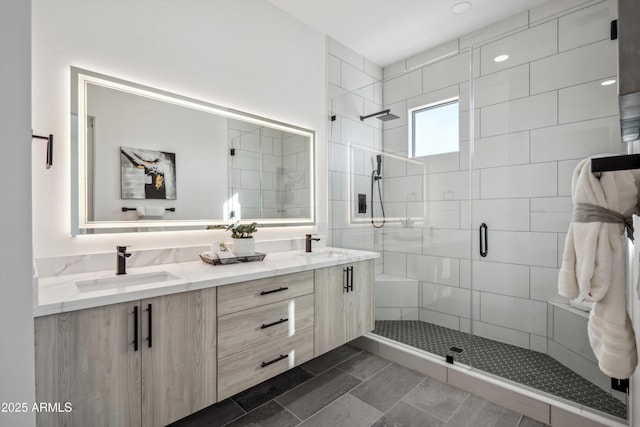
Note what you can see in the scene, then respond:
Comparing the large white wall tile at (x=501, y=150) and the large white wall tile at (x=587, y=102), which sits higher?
the large white wall tile at (x=587, y=102)

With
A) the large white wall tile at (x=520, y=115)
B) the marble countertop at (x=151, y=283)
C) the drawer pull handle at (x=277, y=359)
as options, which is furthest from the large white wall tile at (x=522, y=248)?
the drawer pull handle at (x=277, y=359)

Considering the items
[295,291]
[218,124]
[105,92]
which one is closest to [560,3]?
[218,124]

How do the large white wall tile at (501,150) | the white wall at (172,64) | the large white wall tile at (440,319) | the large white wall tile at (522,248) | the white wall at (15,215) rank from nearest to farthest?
the white wall at (15,215)
the white wall at (172,64)
the large white wall tile at (522,248)
the large white wall tile at (501,150)
the large white wall tile at (440,319)

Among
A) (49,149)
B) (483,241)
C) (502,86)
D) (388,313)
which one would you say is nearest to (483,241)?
(483,241)

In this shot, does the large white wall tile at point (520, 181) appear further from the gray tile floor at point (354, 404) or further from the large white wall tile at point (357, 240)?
the gray tile floor at point (354, 404)

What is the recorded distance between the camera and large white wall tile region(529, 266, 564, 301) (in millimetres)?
2117

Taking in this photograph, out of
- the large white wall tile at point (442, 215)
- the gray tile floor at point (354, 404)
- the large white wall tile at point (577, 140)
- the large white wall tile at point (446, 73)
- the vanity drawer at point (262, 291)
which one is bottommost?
the gray tile floor at point (354, 404)

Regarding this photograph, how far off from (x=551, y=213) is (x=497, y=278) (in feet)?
2.13

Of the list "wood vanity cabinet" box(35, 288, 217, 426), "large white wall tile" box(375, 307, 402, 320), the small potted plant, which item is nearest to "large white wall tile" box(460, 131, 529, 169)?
"large white wall tile" box(375, 307, 402, 320)

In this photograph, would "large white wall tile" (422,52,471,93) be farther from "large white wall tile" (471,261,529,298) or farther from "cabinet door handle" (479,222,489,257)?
"large white wall tile" (471,261,529,298)

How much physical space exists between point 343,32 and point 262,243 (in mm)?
2064

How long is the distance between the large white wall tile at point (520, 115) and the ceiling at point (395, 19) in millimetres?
878

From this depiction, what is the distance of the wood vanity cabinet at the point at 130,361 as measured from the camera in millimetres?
1070

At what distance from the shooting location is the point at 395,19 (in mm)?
2619
